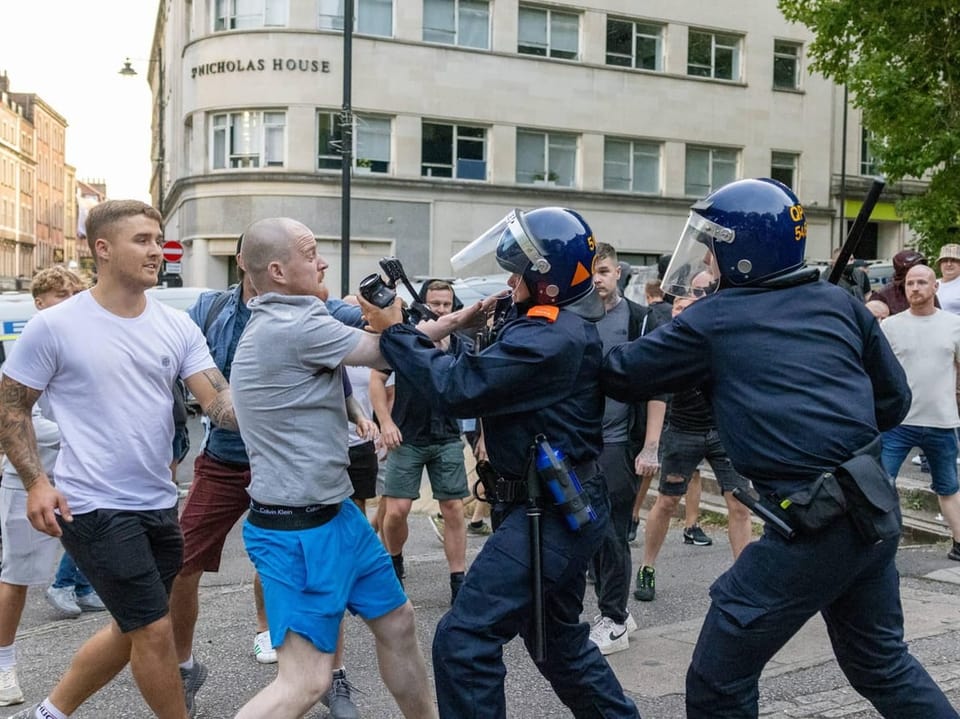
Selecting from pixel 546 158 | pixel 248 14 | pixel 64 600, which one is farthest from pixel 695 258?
pixel 546 158

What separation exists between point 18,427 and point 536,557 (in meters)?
1.90

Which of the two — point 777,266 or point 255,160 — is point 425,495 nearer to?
point 777,266

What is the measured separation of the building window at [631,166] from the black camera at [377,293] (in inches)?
1092

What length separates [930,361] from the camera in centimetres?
742

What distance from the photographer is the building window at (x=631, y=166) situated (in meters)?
30.7

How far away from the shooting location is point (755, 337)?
10.5 feet

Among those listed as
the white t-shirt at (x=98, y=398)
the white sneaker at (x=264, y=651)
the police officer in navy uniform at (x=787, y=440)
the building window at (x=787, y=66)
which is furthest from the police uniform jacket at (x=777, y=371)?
the building window at (x=787, y=66)

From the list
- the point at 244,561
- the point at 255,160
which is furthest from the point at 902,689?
the point at 255,160

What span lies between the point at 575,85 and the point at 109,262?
89.1 feet

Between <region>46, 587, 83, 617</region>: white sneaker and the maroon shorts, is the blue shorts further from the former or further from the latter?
<region>46, 587, 83, 617</region>: white sneaker

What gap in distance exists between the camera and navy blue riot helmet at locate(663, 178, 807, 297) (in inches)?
129

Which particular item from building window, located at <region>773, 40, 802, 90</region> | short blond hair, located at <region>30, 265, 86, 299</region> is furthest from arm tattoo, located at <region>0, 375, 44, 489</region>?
building window, located at <region>773, 40, 802, 90</region>

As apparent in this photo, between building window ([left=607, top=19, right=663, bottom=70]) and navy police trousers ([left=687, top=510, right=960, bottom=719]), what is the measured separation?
2872cm

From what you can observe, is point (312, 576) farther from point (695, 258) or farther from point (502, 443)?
point (695, 258)
